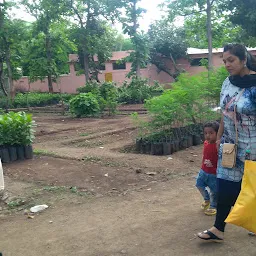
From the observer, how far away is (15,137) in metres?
7.20

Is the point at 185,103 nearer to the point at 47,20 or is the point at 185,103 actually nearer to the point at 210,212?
the point at 210,212

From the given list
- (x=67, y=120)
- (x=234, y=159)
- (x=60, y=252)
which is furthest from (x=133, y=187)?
(x=67, y=120)

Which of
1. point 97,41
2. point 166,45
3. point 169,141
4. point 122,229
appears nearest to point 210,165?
point 122,229

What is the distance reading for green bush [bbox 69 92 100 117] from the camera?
15180 millimetres

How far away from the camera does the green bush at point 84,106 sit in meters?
15.2

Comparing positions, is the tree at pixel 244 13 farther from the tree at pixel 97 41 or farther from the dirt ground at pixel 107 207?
the tree at pixel 97 41

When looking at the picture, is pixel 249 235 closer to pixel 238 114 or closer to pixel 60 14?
pixel 238 114

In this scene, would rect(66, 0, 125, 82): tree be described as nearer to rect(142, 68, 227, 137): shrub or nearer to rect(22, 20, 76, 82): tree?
rect(22, 20, 76, 82): tree

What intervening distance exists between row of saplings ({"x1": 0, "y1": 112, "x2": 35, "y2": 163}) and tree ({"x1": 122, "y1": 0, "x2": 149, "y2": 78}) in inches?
755

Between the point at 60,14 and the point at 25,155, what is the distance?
20.3 meters

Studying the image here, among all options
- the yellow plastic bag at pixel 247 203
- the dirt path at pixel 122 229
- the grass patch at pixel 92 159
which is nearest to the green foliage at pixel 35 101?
the grass patch at pixel 92 159

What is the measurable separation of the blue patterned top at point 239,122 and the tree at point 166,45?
2743cm

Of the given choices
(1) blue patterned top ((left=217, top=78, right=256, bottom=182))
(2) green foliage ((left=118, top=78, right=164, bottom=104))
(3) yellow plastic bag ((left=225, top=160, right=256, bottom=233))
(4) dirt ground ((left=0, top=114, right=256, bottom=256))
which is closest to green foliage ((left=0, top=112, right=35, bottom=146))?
(4) dirt ground ((left=0, top=114, right=256, bottom=256))

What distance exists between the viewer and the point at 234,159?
2957 millimetres
